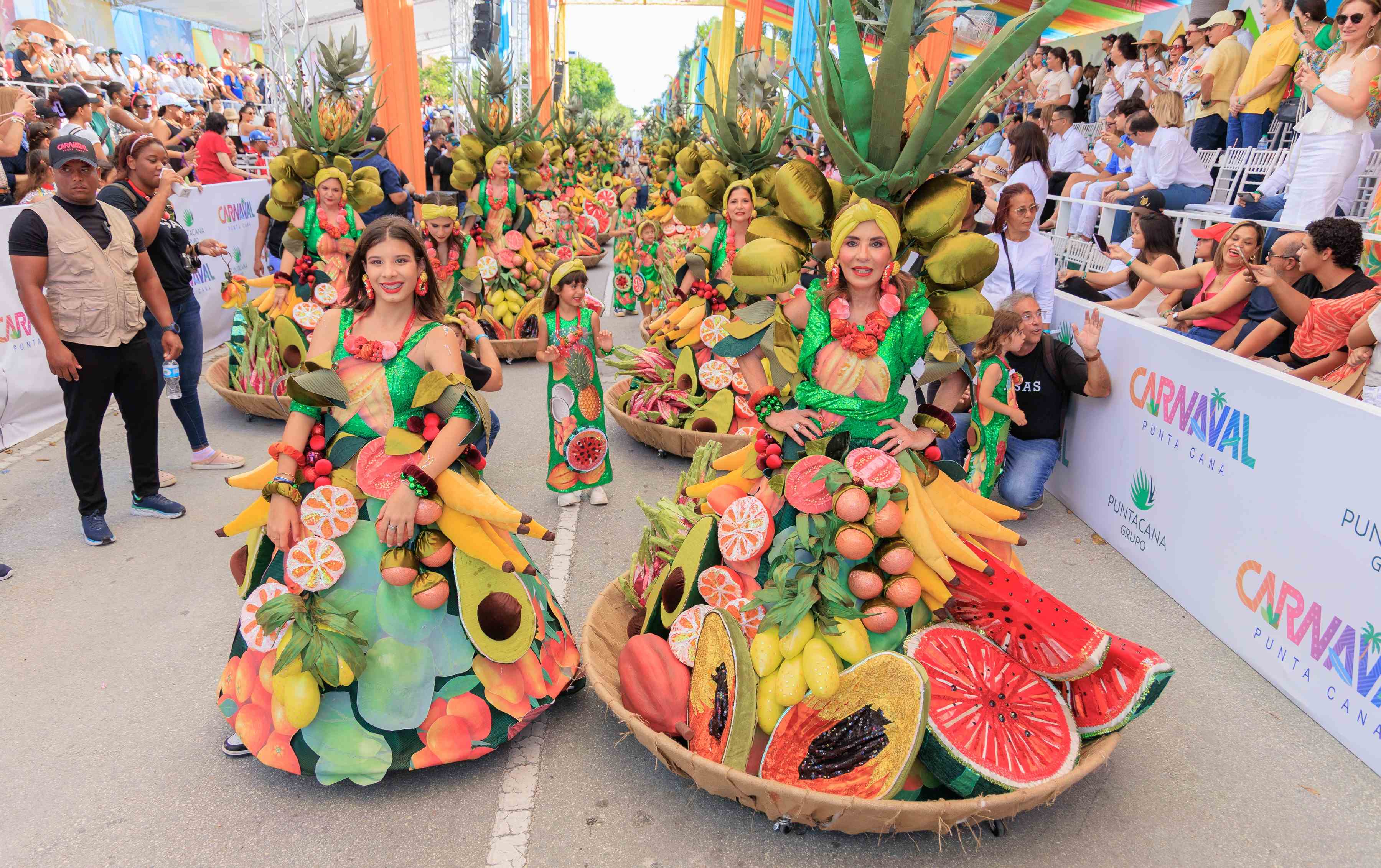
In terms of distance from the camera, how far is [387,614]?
3047mm

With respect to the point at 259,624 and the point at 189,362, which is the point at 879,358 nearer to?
the point at 259,624

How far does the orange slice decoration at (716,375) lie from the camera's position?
20.8ft

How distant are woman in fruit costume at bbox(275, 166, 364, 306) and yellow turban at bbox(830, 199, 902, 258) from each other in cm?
473

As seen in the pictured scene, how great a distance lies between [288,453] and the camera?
3.06m

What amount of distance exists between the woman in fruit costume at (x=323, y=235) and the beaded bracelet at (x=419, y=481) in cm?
421

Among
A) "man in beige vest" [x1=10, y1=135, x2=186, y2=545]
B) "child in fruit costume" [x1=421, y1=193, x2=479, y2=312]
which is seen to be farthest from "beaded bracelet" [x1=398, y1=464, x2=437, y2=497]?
"child in fruit costume" [x1=421, y1=193, x2=479, y2=312]

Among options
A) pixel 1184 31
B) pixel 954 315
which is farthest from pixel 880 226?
pixel 1184 31

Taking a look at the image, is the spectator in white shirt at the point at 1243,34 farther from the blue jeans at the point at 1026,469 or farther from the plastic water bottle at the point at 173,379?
the plastic water bottle at the point at 173,379

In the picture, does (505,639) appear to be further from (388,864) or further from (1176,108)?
(1176,108)

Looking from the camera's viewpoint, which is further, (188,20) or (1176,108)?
(188,20)

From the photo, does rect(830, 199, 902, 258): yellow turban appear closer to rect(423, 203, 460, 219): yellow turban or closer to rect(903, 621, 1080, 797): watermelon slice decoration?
rect(903, 621, 1080, 797): watermelon slice decoration

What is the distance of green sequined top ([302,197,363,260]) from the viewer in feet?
22.6

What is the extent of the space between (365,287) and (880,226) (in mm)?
1776

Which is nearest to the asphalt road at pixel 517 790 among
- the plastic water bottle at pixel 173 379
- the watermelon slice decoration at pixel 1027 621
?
the watermelon slice decoration at pixel 1027 621
